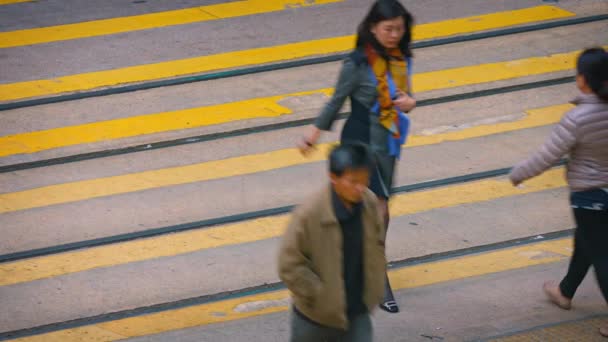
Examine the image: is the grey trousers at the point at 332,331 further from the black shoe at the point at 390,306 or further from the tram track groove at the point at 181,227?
the tram track groove at the point at 181,227

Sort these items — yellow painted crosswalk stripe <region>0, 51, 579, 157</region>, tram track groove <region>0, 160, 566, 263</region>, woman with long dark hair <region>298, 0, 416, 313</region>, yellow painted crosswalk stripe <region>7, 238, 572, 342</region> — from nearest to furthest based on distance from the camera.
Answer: woman with long dark hair <region>298, 0, 416, 313</region> < yellow painted crosswalk stripe <region>7, 238, 572, 342</region> < tram track groove <region>0, 160, 566, 263</region> < yellow painted crosswalk stripe <region>0, 51, 579, 157</region>

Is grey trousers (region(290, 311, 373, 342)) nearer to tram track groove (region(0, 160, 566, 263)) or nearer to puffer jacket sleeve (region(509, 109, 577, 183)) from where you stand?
puffer jacket sleeve (region(509, 109, 577, 183))

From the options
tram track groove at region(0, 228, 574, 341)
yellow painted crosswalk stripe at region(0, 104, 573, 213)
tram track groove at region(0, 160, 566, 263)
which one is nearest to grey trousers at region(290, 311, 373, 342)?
tram track groove at region(0, 228, 574, 341)

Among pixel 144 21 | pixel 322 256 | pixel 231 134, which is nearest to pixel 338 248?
pixel 322 256

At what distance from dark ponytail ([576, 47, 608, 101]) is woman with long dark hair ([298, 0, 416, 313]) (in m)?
0.94

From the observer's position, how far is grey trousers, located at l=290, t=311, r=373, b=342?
4.27m

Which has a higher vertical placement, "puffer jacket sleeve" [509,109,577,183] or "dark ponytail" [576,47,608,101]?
"dark ponytail" [576,47,608,101]

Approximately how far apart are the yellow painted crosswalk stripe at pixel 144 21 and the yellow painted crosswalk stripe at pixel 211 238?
400cm

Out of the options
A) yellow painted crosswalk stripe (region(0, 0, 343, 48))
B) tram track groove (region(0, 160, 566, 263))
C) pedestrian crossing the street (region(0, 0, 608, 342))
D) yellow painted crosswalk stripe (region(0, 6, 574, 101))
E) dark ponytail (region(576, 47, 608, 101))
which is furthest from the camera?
yellow painted crosswalk stripe (region(0, 0, 343, 48))

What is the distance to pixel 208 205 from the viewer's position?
743 cm

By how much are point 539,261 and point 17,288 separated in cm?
320

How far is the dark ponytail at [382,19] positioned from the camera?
5.41m

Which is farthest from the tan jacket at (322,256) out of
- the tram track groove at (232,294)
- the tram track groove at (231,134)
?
the tram track groove at (231,134)

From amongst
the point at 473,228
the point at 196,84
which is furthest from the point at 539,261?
the point at 196,84
